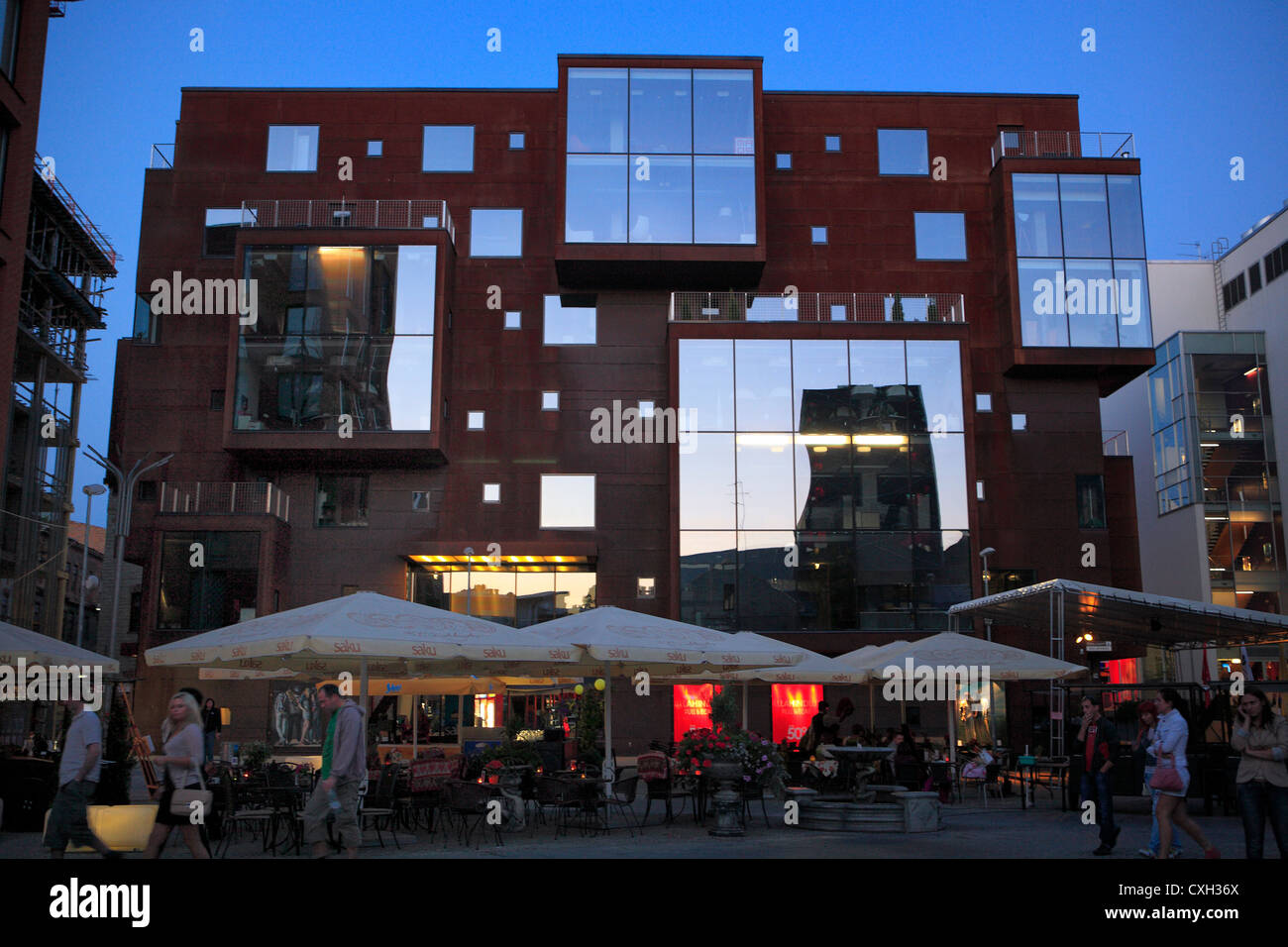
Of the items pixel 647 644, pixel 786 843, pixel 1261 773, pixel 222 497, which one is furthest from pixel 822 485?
pixel 1261 773

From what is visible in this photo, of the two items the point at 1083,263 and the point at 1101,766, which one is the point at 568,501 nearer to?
the point at 1083,263

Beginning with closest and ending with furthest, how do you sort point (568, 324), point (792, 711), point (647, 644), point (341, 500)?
1. point (647, 644)
2. point (792, 711)
3. point (341, 500)
4. point (568, 324)

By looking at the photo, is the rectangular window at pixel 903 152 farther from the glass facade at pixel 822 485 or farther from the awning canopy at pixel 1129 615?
the awning canopy at pixel 1129 615

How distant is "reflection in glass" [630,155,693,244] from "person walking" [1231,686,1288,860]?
89.1 ft

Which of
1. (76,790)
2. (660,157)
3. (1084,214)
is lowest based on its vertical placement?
(76,790)

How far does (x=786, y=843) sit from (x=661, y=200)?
2557cm

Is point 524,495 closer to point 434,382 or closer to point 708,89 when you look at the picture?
point 434,382

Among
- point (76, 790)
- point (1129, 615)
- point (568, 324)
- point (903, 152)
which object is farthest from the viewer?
point (903, 152)

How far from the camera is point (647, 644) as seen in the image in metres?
16.1

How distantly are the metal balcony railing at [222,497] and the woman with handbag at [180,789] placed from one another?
24.3m

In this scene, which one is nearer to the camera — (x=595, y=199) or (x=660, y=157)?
(x=595, y=199)

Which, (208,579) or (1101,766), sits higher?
(208,579)

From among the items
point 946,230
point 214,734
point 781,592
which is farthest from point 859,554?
point 214,734
